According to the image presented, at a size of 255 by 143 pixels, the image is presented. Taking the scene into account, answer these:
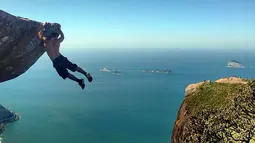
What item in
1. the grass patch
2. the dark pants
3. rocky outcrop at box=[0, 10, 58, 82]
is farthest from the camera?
the grass patch

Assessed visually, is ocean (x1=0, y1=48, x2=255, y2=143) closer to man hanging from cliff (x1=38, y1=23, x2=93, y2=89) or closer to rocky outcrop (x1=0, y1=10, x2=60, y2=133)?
man hanging from cliff (x1=38, y1=23, x2=93, y2=89)

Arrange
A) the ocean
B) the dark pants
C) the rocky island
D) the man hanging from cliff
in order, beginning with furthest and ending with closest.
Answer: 1. the rocky island
2. the ocean
3. the dark pants
4. the man hanging from cliff

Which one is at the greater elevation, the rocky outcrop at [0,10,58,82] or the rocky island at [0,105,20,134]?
the rocky outcrop at [0,10,58,82]

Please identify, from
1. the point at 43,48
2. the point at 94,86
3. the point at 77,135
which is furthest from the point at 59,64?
the point at 94,86

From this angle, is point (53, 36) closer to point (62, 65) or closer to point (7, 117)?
point (62, 65)

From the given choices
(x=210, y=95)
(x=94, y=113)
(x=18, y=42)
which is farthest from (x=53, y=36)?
(x=94, y=113)

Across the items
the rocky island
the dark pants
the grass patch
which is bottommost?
the rocky island

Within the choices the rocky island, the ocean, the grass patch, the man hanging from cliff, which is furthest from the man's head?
the rocky island
